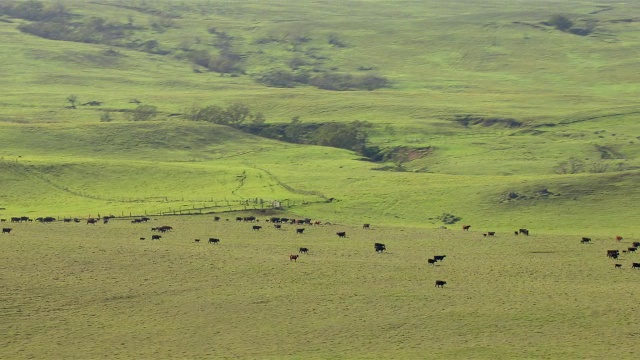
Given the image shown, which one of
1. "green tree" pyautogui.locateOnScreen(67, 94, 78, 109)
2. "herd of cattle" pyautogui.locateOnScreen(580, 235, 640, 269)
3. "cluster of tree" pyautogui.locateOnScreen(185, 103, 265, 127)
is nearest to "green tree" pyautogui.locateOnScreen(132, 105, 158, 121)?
"cluster of tree" pyautogui.locateOnScreen(185, 103, 265, 127)

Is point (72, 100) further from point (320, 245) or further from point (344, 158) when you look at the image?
point (320, 245)

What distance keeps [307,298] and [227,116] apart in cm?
9643

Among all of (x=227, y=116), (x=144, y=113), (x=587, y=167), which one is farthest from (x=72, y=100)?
(x=587, y=167)

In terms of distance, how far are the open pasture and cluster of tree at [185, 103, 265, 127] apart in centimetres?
7601

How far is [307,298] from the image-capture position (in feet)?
179

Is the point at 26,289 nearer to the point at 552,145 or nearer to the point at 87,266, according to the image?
the point at 87,266

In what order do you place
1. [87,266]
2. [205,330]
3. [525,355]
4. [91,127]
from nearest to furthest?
[525,355]
[205,330]
[87,266]
[91,127]

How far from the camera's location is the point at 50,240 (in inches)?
2601

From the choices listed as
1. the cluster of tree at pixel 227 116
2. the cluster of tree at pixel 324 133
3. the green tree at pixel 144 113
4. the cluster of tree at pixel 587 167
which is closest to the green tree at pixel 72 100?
the green tree at pixel 144 113

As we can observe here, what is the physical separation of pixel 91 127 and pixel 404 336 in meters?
88.7

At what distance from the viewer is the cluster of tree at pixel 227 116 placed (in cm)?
14800

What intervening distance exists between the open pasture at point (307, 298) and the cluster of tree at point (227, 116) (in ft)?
249

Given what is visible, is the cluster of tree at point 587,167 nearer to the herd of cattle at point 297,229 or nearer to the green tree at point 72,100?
the herd of cattle at point 297,229

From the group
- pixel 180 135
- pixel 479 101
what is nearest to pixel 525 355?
pixel 180 135
